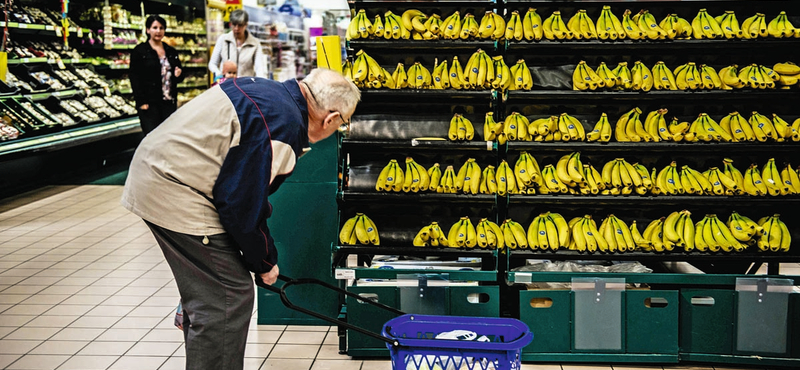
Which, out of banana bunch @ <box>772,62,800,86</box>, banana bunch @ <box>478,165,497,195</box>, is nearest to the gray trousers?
banana bunch @ <box>478,165,497,195</box>

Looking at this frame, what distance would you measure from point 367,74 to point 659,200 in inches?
71.1

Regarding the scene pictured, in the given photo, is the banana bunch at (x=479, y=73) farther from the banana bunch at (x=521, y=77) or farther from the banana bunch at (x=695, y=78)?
the banana bunch at (x=695, y=78)

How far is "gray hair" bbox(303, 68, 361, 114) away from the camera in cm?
263

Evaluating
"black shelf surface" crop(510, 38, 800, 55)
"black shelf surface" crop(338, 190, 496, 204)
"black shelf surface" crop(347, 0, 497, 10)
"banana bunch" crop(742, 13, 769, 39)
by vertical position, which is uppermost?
"black shelf surface" crop(347, 0, 497, 10)

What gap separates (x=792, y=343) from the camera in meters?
3.94

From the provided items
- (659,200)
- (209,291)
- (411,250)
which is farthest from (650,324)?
(209,291)

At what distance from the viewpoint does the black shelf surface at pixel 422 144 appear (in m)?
4.14

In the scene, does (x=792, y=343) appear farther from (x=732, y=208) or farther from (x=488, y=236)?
(x=488, y=236)

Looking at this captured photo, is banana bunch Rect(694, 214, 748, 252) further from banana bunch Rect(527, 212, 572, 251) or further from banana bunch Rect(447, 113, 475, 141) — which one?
banana bunch Rect(447, 113, 475, 141)

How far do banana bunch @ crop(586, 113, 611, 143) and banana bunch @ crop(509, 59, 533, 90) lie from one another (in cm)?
45

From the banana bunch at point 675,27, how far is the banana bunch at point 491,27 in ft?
3.00

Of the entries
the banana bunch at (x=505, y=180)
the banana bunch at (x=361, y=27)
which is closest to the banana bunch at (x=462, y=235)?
the banana bunch at (x=505, y=180)

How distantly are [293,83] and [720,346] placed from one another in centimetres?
283

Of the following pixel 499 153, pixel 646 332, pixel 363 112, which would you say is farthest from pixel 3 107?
pixel 646 332
